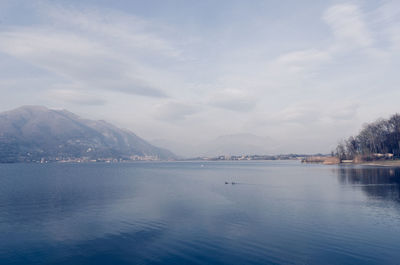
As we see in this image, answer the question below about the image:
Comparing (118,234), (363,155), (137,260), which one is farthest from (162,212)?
→ (363,155)

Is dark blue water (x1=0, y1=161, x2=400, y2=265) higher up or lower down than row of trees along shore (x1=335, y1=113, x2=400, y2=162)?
lower down

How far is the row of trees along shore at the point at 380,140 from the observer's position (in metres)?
162

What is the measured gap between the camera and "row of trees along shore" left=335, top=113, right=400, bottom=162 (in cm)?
16150

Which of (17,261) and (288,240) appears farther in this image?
(288,240)

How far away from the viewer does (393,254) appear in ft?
75.3

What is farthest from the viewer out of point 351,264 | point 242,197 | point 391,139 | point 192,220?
point 391,139

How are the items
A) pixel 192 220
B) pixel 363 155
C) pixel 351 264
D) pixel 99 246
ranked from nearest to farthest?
pixel 351 264 < pixel 99 246 < pixel 192 220 < pixel 363 155

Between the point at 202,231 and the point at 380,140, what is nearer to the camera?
the point at 202,231

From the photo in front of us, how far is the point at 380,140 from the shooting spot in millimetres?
174000

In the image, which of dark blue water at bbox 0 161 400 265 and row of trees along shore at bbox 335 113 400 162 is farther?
row of trees along shore at bbox 335 113 400 162

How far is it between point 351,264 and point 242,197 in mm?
33768

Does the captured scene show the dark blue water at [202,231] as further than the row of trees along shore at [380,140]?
No

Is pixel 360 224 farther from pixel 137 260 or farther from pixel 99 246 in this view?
pixel 99 246

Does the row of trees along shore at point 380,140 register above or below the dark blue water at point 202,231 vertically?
above
